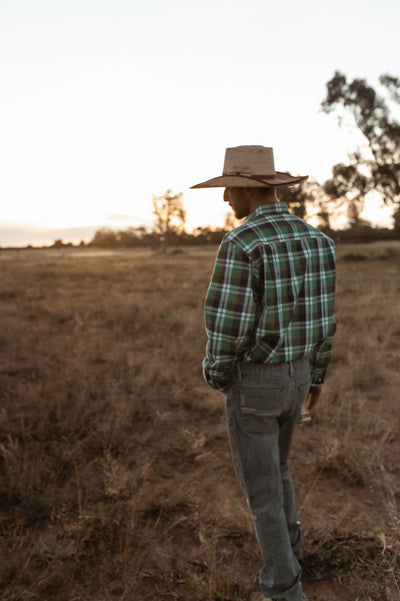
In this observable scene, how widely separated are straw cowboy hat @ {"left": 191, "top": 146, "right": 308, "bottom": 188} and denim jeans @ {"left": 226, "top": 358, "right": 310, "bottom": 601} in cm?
86

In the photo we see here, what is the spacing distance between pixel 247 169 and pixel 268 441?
4.30 ft

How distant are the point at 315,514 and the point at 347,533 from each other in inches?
13.3

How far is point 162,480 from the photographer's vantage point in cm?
374

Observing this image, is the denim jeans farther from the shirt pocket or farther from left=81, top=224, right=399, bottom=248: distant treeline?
left=81, top=224, right=399, bottom=248: distant treeline

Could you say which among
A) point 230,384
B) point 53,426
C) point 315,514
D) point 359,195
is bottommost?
point 315,514

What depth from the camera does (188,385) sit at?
237 inches

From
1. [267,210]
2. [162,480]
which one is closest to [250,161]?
[267,210]

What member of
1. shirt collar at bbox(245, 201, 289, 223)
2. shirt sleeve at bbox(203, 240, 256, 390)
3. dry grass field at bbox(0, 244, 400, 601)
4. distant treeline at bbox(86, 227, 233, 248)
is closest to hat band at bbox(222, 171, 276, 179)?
shirt collar at bbox(245, 201, 289, 223)

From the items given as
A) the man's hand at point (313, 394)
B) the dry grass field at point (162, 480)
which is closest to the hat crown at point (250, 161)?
the man's hand at point (313, 394)

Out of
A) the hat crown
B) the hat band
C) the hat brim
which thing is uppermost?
the hat crown

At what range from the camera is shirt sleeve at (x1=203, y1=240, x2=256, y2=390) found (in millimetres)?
1910

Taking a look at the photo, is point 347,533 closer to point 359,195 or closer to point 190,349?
point 190,349

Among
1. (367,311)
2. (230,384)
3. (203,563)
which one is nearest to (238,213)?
(230,384)

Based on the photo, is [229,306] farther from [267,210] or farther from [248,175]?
[248,175]
